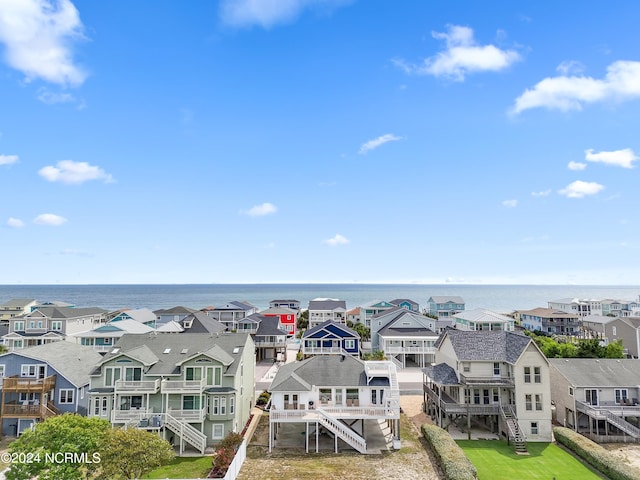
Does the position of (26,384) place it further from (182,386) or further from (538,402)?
(538,402)

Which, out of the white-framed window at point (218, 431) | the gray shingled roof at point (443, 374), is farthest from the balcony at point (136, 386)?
the gray shingled roof at point (443, 374)

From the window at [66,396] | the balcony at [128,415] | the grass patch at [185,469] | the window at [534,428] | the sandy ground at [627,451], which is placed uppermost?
the window at [66,396]

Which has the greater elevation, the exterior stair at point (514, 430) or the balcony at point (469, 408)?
the balcony at point (469, 408)

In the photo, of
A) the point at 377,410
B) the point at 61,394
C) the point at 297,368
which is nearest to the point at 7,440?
the point at 61,394

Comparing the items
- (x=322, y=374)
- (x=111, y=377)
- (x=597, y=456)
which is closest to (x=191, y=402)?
(x=111, y=377)

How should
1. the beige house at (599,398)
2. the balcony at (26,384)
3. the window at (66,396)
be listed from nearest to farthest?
the balcony at (26,384)
the beige house at (599,398)
the window at (66,396)

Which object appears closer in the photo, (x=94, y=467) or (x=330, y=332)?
(x=94, y=467)

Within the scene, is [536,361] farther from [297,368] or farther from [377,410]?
[297,368]

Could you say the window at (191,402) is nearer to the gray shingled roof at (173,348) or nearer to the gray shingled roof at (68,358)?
the gray shingled roof at (173,348)
